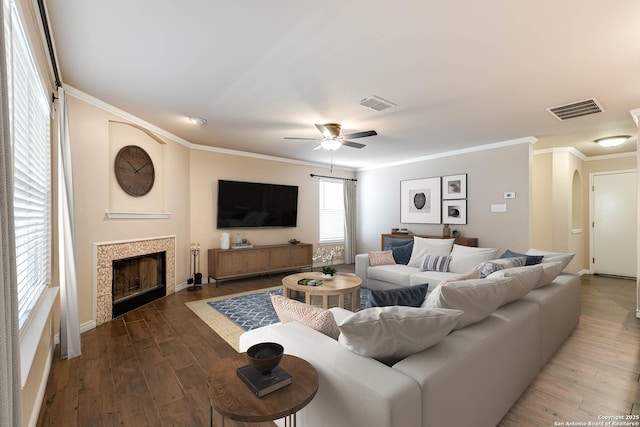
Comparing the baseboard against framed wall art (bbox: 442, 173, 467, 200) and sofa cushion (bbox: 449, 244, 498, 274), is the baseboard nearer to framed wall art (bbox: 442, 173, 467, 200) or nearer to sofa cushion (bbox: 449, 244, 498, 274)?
sofa cushion (bbox: 449, 244, 498, 274)

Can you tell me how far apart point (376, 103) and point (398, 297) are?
2.34 meters

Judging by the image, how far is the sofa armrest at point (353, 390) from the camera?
1.09m

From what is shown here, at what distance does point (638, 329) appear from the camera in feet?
10.7

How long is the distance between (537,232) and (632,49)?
4346 mm

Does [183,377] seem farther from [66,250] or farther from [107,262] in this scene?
[107,262]

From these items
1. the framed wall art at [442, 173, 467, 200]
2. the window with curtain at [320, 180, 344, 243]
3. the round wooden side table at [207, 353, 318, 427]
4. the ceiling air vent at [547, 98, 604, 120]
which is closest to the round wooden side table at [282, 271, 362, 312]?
the round wooden side table at [207, 353, 318, 427]

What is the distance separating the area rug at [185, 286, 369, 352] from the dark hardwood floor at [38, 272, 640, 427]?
14cm

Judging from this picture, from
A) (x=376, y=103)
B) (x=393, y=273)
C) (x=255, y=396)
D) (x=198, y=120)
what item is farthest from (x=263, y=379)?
(x=198, y=120)

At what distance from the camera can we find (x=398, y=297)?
179 centimetres

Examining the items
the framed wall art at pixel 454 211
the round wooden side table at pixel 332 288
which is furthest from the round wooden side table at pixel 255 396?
the framed wall art at pixel 454 211

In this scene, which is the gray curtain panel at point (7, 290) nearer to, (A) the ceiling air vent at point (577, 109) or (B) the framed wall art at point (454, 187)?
(A) the ceiling air vent at point (577, 109)

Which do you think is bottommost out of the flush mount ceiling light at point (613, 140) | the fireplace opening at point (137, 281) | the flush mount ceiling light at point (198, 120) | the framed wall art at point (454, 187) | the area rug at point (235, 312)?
the area rug at point (235, 312)

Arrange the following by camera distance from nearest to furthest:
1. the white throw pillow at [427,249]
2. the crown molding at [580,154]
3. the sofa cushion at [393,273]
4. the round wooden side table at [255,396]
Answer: the round wooden side table at [255,396], the sofa cushion at [393,273], the white throw pillow at [427,249], the crown molding at [580,154]

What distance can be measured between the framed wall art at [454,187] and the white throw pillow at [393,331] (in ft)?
15.7
